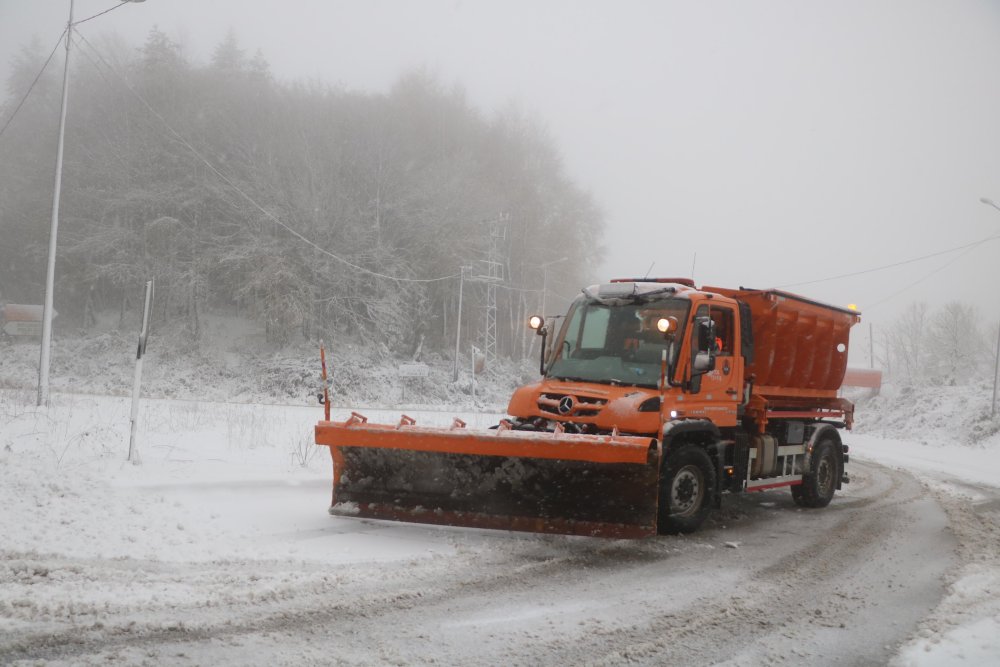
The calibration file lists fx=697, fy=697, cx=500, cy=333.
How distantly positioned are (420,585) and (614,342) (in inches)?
141

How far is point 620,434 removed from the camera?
21.1 ft

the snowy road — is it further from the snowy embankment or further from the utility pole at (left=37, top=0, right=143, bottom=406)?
the utility pole at (left=37, top=0, right=143, bottom=406)

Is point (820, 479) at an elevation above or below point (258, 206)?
below

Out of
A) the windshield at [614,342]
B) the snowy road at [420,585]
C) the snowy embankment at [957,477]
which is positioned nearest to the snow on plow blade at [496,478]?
the snowy road at [420,585]

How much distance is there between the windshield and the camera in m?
7.27

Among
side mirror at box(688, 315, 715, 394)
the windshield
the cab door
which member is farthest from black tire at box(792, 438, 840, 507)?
the windshield

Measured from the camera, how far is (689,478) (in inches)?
282

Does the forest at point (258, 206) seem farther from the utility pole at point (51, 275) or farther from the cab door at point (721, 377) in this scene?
the cab door at point (721, 377)

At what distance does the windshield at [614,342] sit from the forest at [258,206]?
29.1m

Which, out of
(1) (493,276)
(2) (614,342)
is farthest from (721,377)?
(1) (493,276)

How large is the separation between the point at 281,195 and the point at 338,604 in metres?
37.2

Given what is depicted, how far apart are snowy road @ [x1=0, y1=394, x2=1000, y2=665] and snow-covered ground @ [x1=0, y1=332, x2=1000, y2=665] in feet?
0.07

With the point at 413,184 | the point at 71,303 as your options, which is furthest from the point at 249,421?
the point at 71,303

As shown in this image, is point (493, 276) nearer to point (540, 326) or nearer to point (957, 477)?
point (957, 477)
